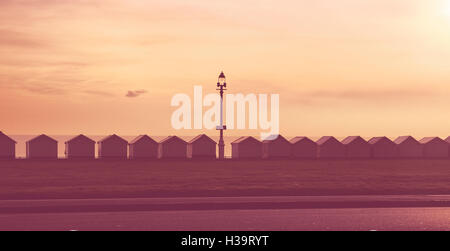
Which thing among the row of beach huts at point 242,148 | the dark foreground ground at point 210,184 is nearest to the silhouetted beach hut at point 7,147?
the row of beach huts at point 242,148

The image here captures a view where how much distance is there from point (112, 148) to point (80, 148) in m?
3.93

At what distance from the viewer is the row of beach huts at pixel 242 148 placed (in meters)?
77.8

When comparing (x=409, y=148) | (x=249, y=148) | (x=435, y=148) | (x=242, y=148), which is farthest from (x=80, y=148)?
(x=435, y=148)

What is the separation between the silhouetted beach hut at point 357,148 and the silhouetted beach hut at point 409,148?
15.7ft

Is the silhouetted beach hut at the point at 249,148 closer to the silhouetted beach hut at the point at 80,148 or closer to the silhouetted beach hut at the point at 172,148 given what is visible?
the silhouetted beach hut at the point at 172,148

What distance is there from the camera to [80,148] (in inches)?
3086

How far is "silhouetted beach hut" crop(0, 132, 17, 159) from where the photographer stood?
7650 centimetres

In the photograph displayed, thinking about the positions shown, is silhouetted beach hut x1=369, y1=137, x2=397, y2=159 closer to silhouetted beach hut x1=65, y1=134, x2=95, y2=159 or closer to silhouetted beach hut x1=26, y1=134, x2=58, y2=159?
silhouetted beach hut x1=65, y1=134, x2=95, y2=159

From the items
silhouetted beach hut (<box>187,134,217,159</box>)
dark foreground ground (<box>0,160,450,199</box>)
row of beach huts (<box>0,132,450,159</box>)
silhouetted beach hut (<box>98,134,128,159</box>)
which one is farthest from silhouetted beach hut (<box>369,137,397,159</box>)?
dark foreground ground (<box>0,160,450,199</box>)

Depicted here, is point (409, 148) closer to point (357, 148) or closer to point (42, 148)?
point (357, 148)

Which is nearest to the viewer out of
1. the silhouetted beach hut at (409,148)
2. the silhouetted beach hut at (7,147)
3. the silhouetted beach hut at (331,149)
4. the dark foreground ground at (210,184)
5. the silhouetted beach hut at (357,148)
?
the dark foreground ground at (210,184)
